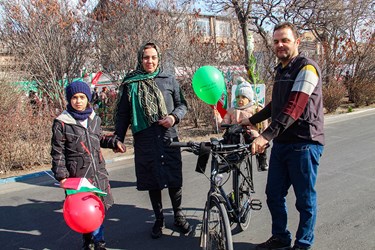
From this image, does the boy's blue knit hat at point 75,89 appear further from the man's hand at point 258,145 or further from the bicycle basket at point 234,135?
the man's hand at point 258,145

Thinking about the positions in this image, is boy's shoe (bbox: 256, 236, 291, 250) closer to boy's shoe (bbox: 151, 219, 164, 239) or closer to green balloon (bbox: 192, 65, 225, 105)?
boy's shoe (bbox: 151, 219, 164, 239)

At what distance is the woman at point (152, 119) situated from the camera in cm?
355

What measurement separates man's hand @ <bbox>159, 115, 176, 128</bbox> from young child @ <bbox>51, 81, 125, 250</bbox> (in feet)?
2.13

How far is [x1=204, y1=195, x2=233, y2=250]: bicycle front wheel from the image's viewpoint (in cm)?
254

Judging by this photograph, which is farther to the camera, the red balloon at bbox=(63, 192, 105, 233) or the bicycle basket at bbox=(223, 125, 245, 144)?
the bicycle basket at bbox=(223, 125, 245, 144)

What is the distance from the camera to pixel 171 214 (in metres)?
4.43

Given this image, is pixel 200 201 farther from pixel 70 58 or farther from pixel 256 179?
pixel 70 58

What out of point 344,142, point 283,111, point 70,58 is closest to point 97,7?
point 70,58

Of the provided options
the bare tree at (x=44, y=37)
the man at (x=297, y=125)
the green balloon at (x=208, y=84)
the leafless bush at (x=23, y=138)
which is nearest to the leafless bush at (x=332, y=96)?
the bare tree at (x=44, y=37)

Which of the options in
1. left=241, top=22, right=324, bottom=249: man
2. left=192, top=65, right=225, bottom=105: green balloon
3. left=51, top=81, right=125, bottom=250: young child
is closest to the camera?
left=241, top=22, right=324, bottom=249: man

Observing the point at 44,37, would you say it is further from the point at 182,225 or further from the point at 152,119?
the point at 182,225

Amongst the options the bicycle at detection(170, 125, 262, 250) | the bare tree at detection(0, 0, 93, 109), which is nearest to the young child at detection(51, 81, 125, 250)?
the bicycle at detection(170, 125, 262, 250)

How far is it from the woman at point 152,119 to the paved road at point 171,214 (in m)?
0.53

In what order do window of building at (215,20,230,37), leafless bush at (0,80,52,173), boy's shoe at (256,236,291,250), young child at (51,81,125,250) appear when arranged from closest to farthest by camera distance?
young child at (51,81,125,250)
boy's shoe at (256,236,291,250)
leafless bush at (0,80,52,173)
window of building at (215,20,230,37)
